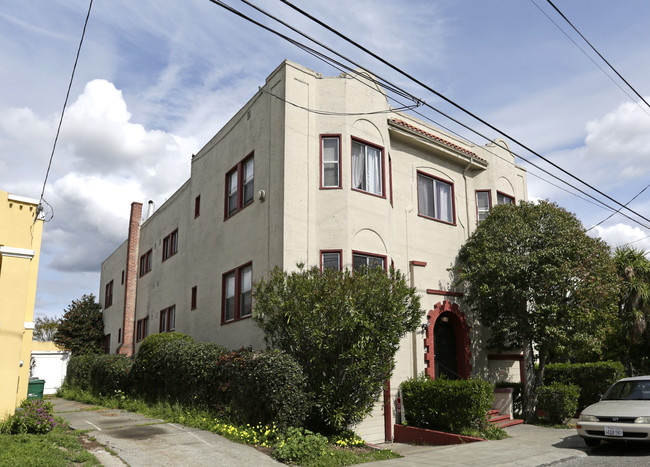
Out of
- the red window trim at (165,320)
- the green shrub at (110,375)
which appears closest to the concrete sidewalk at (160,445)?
the green shrub at (110,375)

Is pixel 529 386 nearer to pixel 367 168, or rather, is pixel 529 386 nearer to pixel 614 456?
pixel 614 456

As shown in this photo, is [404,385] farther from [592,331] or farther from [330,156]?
[330,156]

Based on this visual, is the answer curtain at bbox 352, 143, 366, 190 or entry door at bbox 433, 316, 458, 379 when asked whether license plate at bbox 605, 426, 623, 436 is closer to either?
entry door at bbox 433, 316, 458, 379

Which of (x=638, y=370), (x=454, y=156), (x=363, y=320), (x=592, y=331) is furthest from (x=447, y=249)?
(x=638, y=370)

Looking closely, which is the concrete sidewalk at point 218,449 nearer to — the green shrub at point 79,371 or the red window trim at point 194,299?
the red window trim at point 194,299

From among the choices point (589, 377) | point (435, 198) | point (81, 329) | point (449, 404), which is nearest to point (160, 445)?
point (449, 404)

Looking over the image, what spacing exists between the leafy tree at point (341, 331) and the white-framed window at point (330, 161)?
3449 millimetres

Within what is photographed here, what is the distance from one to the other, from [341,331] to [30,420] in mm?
5890

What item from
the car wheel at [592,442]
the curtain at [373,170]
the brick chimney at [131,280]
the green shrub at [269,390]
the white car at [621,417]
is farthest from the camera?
the brick chimney at [131,280]

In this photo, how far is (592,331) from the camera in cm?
1455

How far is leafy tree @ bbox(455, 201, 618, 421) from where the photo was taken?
1447cm

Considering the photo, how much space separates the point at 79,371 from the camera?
2108cm

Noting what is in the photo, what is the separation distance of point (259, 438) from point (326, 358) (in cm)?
207

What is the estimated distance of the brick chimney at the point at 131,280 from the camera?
25.6 meters
